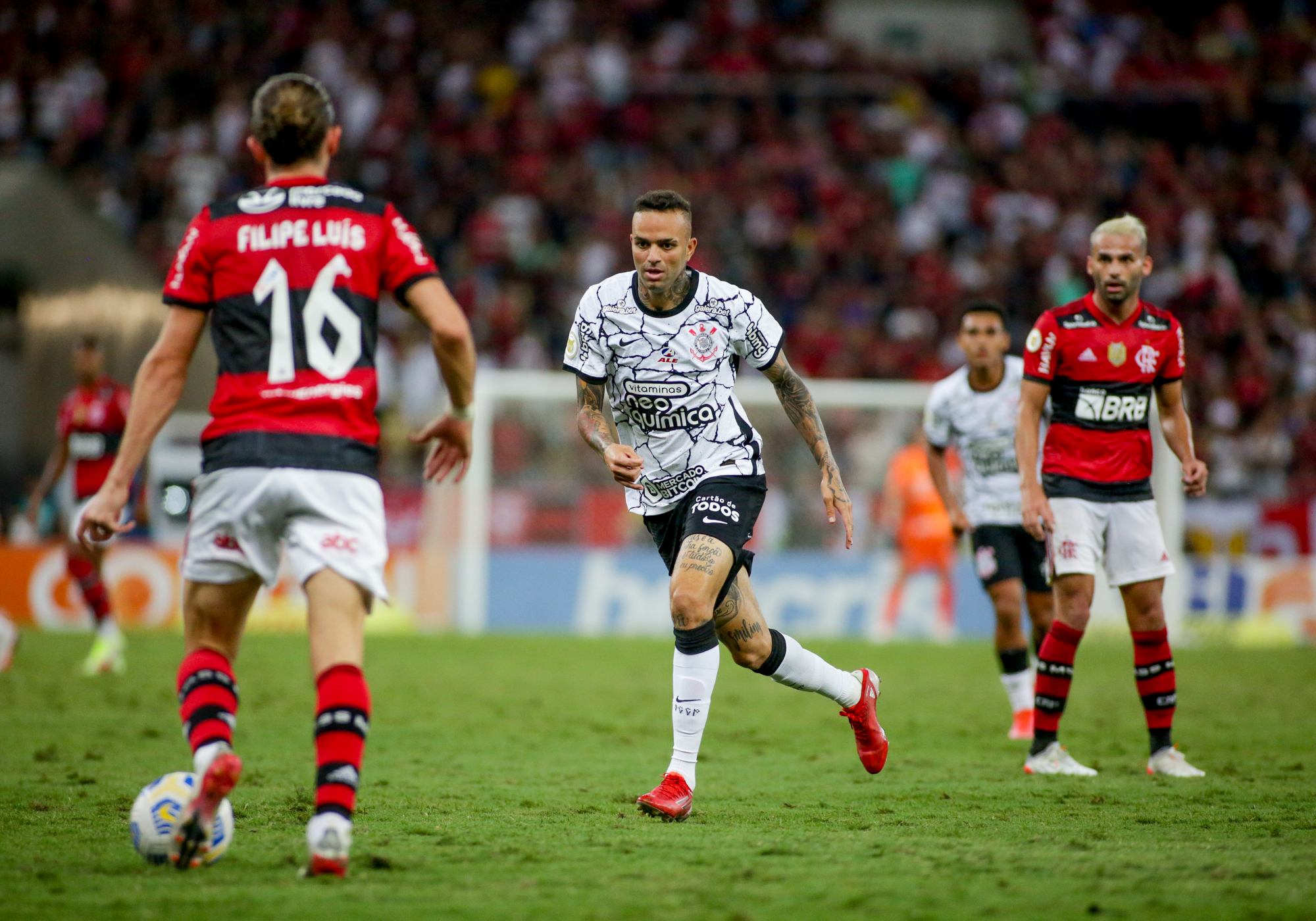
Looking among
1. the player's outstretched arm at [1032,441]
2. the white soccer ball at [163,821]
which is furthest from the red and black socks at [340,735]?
the player's outstretched arm at [1032,441]

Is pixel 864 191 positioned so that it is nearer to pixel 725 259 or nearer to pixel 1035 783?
pixel 725 259

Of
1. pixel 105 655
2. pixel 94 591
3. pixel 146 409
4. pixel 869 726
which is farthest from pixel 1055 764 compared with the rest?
pixel 94 591

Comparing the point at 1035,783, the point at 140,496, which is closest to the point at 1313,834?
the point at 1035,783

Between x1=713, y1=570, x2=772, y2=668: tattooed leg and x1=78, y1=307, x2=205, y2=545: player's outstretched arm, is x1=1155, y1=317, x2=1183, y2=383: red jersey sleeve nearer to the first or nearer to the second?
x1=713, y1=570, x2=772, y2=668: tattooed leg

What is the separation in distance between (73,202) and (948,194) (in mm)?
14476

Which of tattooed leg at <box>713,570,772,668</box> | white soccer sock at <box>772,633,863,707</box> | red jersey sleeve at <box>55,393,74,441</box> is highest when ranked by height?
red jersey sleeve at <box>55,393,74,441</box>

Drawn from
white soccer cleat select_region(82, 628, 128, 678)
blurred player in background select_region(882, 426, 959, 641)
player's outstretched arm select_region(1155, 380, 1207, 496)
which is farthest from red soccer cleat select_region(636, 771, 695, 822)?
blurred player in background select_region(882, 426, 959, 641)

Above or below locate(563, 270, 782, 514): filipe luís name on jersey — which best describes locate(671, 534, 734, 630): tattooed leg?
below

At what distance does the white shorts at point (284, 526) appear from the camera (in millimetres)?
4301

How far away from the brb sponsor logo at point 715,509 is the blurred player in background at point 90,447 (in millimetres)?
7596

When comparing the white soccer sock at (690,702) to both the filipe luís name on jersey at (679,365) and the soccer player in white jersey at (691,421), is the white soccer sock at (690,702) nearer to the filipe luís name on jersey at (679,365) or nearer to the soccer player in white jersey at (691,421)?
the soccer player in white jersey at (691,421)

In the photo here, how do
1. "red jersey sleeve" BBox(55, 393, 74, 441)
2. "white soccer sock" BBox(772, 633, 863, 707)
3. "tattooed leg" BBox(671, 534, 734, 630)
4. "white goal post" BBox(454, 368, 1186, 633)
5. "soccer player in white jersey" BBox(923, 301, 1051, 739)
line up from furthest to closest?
"white goal post" BBox(454, 368, 1186, 633)
"red jersey sleeve" BBox(55, 393, 74, 441)
"soccer player in white jersey" BBox(923, 301, 1051, 739)
"white soccer sock" BBox(772, 633, 863, 707)
"tattooed leg" BBox(671, 534, 734, 630)

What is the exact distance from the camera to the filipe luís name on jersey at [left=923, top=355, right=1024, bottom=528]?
8.66 metres

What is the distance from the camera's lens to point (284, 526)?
439 centimetres
